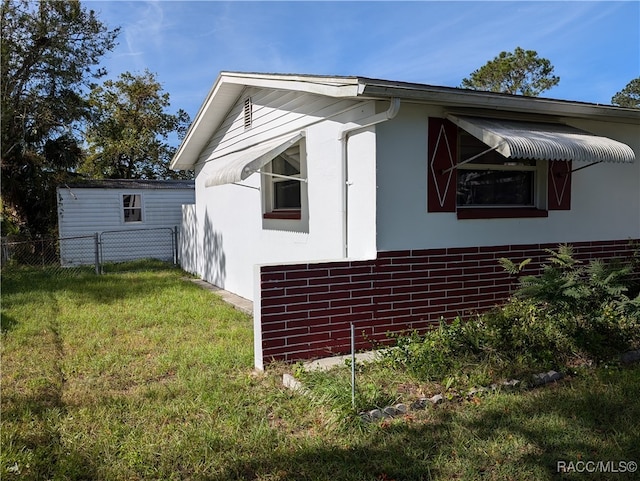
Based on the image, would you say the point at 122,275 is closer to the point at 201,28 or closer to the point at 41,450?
the point at 201,28

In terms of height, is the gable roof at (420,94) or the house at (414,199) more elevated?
the gable roof at (420,94)

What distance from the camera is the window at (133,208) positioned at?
1620cm

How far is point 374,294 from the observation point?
4898 mm

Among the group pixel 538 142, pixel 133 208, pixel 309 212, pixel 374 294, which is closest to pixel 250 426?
pixel 374 294

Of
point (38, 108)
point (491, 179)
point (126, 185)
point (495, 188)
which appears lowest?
point (495, 188)

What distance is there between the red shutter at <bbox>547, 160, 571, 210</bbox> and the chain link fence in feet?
37.8

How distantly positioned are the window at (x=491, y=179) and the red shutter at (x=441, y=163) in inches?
6.3

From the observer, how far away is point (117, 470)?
279cm

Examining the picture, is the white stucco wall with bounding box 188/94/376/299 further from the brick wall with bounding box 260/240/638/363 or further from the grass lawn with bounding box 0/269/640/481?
the grass lawn with bounding box 0/269/640/481

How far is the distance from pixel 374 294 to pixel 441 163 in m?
1.70

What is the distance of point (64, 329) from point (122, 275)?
5546mm

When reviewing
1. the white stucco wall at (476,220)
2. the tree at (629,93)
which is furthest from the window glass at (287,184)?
the tree at (629,93)

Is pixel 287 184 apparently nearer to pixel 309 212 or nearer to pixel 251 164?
pixel 309 212

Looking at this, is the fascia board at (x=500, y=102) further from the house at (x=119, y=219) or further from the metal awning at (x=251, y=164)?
the house at (x=119, y=219)
